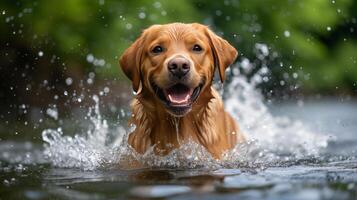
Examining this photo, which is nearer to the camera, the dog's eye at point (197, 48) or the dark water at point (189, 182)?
the dark water at point (189, 182)

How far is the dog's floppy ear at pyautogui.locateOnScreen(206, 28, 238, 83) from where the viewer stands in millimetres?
7217

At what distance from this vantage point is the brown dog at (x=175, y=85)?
678 cm

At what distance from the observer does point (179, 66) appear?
21.6 ft

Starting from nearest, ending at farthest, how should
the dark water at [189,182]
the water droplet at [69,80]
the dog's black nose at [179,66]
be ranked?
the dark water at [189,182] < the dog's black nose at [179,66] < the water droplet at [69,80]

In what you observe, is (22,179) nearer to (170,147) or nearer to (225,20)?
(170,147)

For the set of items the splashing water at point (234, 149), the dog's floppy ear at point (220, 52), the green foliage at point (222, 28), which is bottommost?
the splashing water at point (234, 149)

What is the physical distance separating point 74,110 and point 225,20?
19.0 feet

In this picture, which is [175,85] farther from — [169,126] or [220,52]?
[220,52]

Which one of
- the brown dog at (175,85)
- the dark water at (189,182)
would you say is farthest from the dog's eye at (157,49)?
the dark water at (189,182)

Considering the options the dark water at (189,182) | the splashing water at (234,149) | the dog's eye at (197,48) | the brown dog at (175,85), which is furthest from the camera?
the splashing water at (234,149)

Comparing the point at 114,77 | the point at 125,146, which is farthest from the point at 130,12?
the point at 125,146

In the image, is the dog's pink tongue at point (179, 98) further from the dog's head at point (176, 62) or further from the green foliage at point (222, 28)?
the green foliage at point (222, 28)

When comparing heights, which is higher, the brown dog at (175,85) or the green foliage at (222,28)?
the green foliage at (222,28)

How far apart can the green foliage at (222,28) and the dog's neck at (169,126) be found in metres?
9.61
